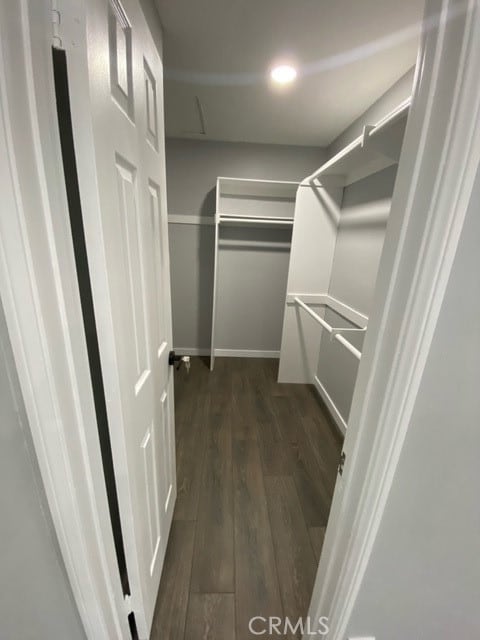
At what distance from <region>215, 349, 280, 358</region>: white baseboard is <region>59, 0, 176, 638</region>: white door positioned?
2.36m

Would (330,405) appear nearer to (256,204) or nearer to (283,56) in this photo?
(256,204)

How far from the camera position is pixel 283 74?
1684 mm

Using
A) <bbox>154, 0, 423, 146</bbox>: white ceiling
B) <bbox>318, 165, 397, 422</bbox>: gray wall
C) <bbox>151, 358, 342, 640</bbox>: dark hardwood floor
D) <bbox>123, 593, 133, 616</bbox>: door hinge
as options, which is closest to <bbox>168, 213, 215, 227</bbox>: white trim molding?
<bbox>154, 0, 423, 146</bbox>: white ceiling

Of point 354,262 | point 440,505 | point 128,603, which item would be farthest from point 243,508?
point 354,262

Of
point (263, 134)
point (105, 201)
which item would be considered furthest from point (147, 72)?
point (263, 134)

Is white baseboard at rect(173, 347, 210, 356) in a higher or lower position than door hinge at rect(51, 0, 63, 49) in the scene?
lower

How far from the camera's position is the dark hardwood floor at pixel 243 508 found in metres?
1.23

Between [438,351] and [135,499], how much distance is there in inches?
36.9

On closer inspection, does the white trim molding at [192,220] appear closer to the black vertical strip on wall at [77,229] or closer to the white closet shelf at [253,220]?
the white closet shelf at [253,220]

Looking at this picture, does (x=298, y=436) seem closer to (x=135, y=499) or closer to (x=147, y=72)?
(x=135, y=499)

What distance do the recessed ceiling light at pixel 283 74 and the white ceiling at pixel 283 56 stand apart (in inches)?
1.7

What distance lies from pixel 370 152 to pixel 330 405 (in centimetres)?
203

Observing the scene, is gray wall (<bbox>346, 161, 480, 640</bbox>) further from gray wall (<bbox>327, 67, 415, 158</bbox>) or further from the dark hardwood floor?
gray wall (<bbox>327, 67, 415, 158</bbox>)

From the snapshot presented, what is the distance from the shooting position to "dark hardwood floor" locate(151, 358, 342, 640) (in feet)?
4.03
